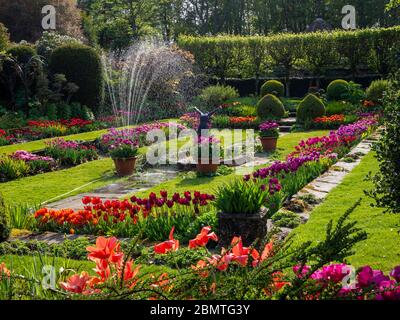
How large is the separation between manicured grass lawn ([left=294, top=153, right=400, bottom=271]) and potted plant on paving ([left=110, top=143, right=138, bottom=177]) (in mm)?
4357

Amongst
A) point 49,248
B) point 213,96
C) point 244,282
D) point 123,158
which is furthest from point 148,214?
point 213,96

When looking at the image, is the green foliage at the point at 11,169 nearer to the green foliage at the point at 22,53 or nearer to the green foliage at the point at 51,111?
the green foliage at the point at 51,111

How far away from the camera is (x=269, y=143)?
12.6 metres

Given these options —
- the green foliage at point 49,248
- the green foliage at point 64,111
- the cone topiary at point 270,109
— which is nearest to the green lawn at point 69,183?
the green foliage at point 49,248

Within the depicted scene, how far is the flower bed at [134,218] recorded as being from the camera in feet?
18.9

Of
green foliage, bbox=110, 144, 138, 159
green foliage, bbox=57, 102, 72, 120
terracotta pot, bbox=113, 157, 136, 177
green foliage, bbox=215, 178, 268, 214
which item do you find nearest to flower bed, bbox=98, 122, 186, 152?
green foliage, bbox=110, 144, 138, 159

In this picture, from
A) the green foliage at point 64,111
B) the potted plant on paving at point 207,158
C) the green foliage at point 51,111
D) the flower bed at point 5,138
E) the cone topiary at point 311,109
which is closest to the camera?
the potted plant on paving at point 207,158

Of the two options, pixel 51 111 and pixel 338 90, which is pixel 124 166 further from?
pixel 338 90

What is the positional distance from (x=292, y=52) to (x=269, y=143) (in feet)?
52.4

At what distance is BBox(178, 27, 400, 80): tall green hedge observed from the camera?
25922mm

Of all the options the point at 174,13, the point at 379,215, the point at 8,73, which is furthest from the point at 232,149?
the point at 174,13

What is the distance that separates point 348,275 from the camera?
6.96 ft

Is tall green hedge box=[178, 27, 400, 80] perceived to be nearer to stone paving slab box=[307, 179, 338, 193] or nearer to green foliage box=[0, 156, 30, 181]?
green foliage box=[0, 156, 30, 181]

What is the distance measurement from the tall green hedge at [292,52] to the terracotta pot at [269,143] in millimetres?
15169
